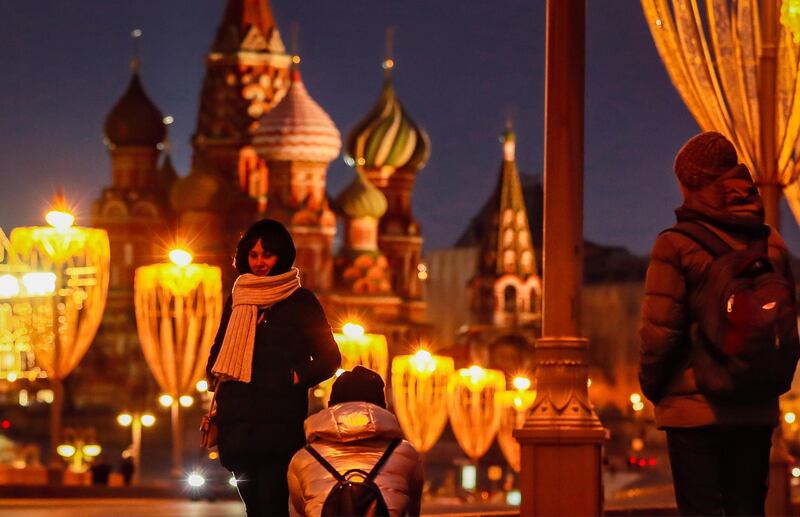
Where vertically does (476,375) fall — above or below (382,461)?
below

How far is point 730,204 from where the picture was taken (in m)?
5.00

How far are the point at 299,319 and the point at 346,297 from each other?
55.9 meters

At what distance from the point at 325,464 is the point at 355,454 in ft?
0.23

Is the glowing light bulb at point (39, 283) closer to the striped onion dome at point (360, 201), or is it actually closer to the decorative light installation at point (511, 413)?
the decorative light installation at point (511, 413)

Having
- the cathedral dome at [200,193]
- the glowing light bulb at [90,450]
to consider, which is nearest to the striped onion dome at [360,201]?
the cathedral dome at [200,193]

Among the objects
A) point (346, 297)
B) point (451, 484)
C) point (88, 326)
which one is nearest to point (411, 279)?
point (346, 297)

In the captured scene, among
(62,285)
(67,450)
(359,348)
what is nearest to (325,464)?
(62,285)

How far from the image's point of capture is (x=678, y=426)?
4879 mm

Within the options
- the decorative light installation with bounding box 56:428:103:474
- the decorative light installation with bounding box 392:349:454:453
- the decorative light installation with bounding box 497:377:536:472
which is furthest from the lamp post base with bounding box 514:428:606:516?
the decorative light installation with bounding box 56:428:103:474

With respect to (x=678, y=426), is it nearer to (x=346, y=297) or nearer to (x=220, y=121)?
(x=346, y=297)

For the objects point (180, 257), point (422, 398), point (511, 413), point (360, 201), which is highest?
point (360, 201)

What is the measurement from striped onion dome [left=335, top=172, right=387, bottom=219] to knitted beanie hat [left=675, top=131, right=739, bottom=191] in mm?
58139

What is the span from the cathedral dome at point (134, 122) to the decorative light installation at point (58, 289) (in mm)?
38318

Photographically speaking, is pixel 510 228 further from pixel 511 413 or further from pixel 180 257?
pixel 180 257
